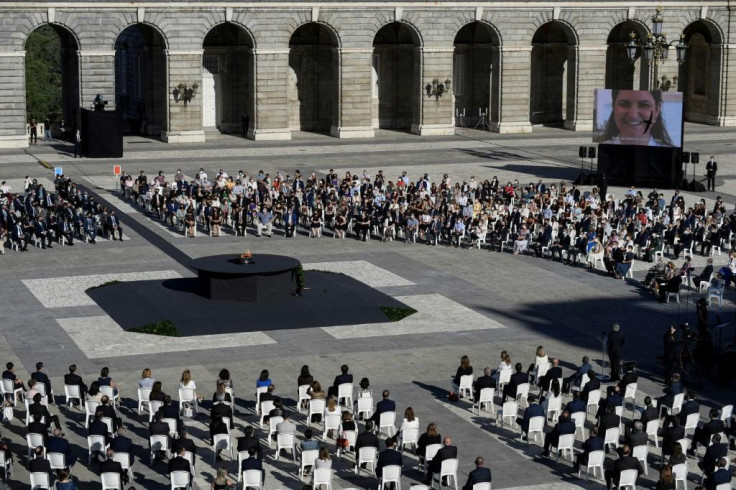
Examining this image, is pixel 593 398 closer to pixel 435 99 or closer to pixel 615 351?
pixel 615 351

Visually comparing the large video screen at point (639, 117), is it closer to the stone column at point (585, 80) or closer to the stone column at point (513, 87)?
the stone column at point (513, 87)

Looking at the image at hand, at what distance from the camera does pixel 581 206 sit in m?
51.7

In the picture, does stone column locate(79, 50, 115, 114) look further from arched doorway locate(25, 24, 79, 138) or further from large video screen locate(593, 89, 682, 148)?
large video screen locate(593, 89, 682, 148)

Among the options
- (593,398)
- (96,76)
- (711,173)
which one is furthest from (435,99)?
(593,398)

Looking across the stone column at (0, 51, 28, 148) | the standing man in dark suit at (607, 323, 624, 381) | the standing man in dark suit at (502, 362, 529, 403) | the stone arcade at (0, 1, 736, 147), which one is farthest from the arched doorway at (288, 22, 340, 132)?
the standing man in dark suit at (502, 362, 529, 403)

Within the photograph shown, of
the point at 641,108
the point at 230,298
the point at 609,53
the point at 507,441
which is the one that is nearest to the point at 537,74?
the point at 609,53

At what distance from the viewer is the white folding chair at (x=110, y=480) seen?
24828mm

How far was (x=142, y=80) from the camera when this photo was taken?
81875mm

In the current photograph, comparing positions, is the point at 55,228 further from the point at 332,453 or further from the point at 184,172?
the point at 332,453

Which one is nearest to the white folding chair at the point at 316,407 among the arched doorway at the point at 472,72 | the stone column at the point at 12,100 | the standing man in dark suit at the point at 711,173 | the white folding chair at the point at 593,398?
the white folding chair at the point at 593,398

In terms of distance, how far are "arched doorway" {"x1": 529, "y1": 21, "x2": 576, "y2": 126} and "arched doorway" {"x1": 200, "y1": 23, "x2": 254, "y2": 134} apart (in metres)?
18.7

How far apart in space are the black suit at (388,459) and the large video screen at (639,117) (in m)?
37.6

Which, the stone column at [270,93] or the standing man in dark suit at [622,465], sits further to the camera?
the stone column at [270,93]

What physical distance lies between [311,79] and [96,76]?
14.3 m
